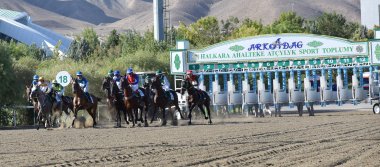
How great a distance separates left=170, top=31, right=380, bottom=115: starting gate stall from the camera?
43.4 m

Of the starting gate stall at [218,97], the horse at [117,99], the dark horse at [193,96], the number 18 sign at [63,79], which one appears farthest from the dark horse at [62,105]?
the starting gate stall at [218,97]

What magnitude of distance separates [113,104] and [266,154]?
1863 centimetres

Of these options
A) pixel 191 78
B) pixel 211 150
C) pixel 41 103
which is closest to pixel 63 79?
pixel 41 103

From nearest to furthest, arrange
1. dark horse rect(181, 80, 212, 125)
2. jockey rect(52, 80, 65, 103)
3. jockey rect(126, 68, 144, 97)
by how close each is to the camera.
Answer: jockey rect(126, 68, 144, 97) → jockey rect(52, 80, 65, 103) → dark horse rect(181, 80, 212, 125)

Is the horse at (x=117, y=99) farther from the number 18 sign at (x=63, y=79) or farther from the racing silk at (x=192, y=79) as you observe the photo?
the number 18 sign at (x=63, y=79)

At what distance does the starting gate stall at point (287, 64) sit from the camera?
1709 inches

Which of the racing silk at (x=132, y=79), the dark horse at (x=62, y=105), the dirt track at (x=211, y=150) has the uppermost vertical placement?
the racing silk at (x=132, y=79)

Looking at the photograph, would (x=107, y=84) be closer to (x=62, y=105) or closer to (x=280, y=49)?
(x=62, y=105)

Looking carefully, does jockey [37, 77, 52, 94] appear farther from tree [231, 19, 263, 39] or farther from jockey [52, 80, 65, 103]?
tree [231, 19, 263, 39]

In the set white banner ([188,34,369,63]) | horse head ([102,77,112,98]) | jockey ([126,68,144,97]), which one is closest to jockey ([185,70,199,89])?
jockey ([126,68,144,97])

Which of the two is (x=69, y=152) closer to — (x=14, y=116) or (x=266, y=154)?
(x=266, y=154)

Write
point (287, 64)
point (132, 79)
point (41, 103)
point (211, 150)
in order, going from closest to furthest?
point (211, 150) → point (41, 103) → point (132, 79) → point (287, 64)

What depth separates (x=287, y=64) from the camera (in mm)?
45375

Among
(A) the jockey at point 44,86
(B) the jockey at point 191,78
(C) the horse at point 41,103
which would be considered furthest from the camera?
(B) the jockey at point 191,78
